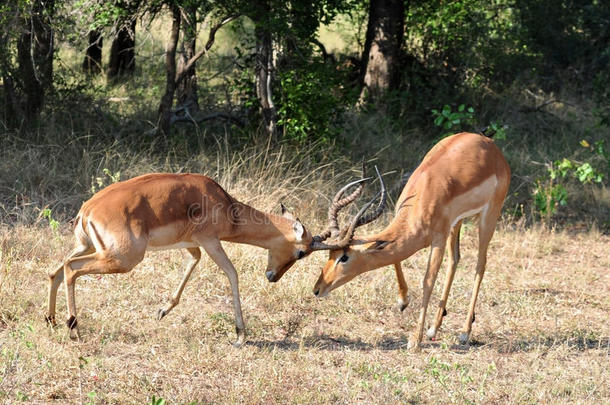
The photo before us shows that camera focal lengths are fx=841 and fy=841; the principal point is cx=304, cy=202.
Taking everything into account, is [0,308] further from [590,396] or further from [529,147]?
[529,147]

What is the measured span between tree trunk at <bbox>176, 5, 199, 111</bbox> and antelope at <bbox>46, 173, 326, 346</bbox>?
3770 mm

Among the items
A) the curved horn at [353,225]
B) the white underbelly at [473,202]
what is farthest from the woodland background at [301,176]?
the white underbelly at [473,202]

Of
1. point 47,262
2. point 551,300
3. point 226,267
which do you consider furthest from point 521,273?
point 47,262

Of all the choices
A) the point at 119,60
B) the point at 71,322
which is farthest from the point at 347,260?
the point at 119,60

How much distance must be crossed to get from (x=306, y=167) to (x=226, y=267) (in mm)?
3396

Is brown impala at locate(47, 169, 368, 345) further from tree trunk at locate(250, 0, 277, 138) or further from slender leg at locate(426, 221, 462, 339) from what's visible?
tree trunk at locate(250, 0, 277, 138)

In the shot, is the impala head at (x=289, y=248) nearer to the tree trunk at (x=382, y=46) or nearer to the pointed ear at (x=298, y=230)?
the pointed ear at (x=298, y=230)

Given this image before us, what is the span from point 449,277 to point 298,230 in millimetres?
1249

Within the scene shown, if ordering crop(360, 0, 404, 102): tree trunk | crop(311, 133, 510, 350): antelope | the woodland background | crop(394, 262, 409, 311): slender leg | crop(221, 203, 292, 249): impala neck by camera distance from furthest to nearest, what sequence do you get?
crop(360, 0, 404, 102): tree trunk < crop(394, 262, 409, 311): slender leg < crop(221, 203, 292, 249): impala neck < crop(311, 133, 510, 350): antelope < the woodland background

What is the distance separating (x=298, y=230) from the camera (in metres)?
5.84

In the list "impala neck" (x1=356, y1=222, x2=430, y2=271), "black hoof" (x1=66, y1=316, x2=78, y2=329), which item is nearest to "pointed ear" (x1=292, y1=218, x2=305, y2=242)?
"impala neck" (x1=356, y1=222, x2=430, y2=271)

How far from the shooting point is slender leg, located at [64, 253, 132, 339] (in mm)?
5355

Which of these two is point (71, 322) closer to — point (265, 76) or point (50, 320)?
point (50, 320)

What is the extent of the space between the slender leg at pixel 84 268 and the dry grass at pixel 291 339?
21cm
